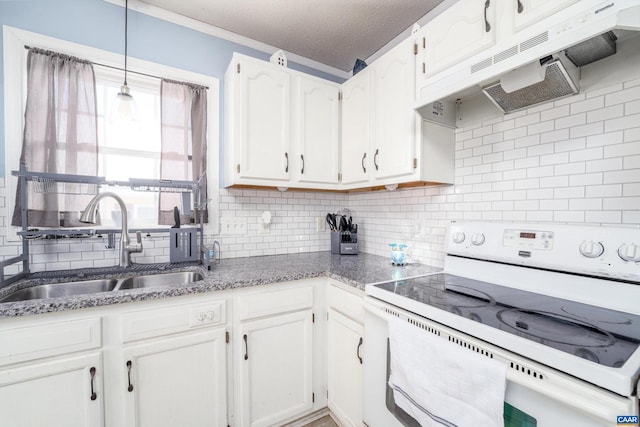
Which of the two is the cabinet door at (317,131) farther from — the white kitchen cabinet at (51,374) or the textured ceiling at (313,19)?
the white kitchen cabinet at (51,374)

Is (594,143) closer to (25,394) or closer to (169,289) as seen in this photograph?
(169,289)

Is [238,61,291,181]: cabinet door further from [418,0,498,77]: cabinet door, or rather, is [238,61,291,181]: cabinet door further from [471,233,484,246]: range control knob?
[471,233,484,246]: range control knob

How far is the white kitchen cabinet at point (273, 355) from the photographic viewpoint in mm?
1427

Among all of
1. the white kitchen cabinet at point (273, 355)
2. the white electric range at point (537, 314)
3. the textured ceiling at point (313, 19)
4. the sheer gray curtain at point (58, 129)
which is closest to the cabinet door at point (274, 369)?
the white kitchen cabinet at point (273, 355)

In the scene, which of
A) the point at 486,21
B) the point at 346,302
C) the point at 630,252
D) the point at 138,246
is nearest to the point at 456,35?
the point at 486,21

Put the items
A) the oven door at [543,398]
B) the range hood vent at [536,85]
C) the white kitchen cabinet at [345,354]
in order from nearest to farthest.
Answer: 1. the oven door at [543,398]
2. the range hood vent at [536,85]
3. the white kitchen cabinet at [345,354]

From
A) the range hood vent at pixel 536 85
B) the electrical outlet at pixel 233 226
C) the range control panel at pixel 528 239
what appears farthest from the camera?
the electrical outlet at pixel 233 226

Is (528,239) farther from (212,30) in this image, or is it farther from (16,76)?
(16,76)

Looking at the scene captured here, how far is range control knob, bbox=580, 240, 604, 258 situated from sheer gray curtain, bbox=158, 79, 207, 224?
2041mm

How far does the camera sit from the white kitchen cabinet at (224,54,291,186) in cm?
176

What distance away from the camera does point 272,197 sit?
220 centimetres

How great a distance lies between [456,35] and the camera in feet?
4.25

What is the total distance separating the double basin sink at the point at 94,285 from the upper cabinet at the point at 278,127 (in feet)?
2.22

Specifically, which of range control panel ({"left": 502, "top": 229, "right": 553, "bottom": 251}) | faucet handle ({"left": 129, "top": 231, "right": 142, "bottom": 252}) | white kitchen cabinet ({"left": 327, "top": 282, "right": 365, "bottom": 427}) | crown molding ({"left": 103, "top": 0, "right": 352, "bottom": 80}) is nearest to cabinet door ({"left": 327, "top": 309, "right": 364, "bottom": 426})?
white kitchen cabinet ({"left": 327, "top": 282, "right": 365, "bottom": 427})
